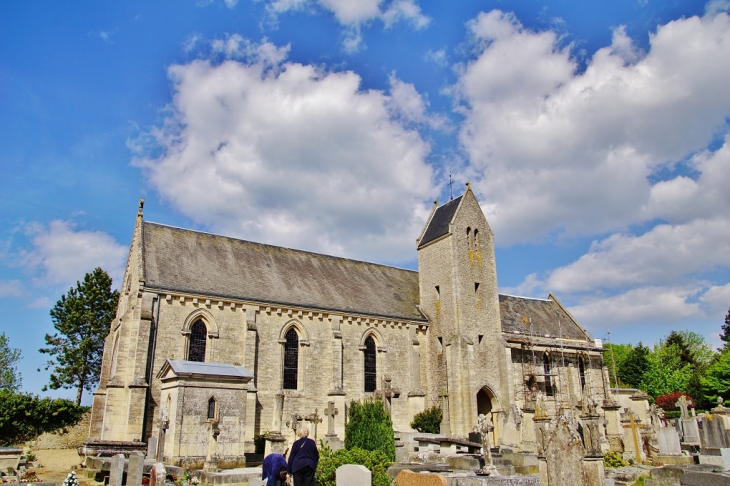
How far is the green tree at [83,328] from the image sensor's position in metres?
38.2

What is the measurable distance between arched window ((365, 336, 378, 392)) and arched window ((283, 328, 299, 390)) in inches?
164

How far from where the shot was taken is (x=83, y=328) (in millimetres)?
39062

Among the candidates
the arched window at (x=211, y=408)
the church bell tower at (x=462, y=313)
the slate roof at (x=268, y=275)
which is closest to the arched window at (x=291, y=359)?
the slate roof at (x=268, y=275)

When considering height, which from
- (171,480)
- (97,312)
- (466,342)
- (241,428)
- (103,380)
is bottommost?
(171,480)

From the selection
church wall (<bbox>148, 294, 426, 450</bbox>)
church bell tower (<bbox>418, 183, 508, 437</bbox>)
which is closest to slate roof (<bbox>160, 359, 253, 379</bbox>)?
church wall (<bbox>148, 294, 426, 450</bbox>)

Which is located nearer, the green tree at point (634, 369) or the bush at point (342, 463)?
the bush at point (342, 463)

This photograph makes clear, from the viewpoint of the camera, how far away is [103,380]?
1029 inches

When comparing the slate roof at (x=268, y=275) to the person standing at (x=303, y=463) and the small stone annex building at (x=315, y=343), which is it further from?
the person standing at (x=303, y=463)

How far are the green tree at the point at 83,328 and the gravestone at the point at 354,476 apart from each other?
3363cm

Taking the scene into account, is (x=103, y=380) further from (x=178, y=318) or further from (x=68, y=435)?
(x=178, y=318)

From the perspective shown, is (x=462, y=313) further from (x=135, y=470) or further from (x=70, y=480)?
(x=70, y=480)

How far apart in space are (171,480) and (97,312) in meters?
29.9

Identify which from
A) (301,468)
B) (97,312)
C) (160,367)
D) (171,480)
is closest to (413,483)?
(301,468)

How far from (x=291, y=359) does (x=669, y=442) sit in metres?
16.7
